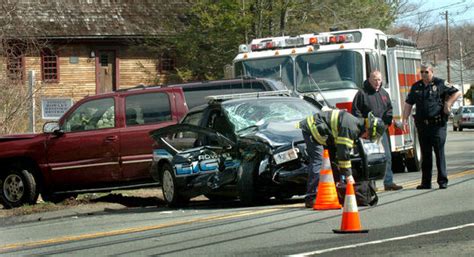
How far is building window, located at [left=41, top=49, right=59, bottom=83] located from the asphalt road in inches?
1240

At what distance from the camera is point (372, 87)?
49.0ft

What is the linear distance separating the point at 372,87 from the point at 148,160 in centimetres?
384

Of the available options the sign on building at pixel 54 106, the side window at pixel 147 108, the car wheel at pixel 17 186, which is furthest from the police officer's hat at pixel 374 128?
the sign on building at pixel 54 106

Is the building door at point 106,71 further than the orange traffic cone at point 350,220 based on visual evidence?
Yes

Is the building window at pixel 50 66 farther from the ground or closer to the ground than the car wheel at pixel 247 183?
farther from the ground

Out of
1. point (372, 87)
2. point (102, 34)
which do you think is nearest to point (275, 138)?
point (372, 87)

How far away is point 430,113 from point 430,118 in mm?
78

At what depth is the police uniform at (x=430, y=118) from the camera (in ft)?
47.8

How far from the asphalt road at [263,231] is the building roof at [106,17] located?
29.5m

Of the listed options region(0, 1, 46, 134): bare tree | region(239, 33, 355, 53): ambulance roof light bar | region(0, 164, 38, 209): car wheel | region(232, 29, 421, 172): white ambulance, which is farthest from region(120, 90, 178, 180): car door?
region(0, 1, 46, 134): bare tree

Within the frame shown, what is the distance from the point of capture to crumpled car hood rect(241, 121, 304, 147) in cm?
1335

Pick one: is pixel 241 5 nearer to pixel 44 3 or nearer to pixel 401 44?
pixel 44 3

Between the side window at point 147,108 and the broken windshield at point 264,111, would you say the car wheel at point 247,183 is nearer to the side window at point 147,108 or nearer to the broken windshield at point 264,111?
the broken windshield at point 264,111

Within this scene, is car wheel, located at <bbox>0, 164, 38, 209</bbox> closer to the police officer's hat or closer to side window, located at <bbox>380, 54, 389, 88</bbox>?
the police officer's hat
